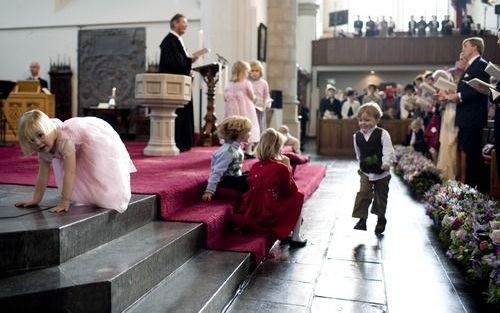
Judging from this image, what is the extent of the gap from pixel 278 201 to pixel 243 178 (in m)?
0.46

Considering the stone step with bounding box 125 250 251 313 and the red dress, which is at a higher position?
the red dress

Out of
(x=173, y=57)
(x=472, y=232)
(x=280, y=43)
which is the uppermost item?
(x=280, y=43)

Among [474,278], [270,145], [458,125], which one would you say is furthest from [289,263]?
[458,125]

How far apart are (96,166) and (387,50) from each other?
1783 centimetres

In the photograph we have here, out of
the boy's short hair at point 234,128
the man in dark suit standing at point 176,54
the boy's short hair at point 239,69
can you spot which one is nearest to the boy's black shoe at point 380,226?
the boy's short hair at point 234,128

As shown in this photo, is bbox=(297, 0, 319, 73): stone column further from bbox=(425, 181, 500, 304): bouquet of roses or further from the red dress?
the red dress

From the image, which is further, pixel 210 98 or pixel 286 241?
pixel 210 98

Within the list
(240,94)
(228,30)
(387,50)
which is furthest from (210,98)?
(387,50)

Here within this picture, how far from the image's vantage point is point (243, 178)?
166 inches

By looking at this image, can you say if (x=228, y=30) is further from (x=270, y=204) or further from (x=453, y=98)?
(x=270, y=204)

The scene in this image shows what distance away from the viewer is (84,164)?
2949mm

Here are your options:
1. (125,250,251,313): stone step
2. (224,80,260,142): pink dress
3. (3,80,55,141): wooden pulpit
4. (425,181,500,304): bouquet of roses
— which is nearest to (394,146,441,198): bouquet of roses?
(425,181,500,304): bouquet of roses

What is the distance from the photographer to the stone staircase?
2182 millimetres

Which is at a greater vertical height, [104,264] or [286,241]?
[104,264]
